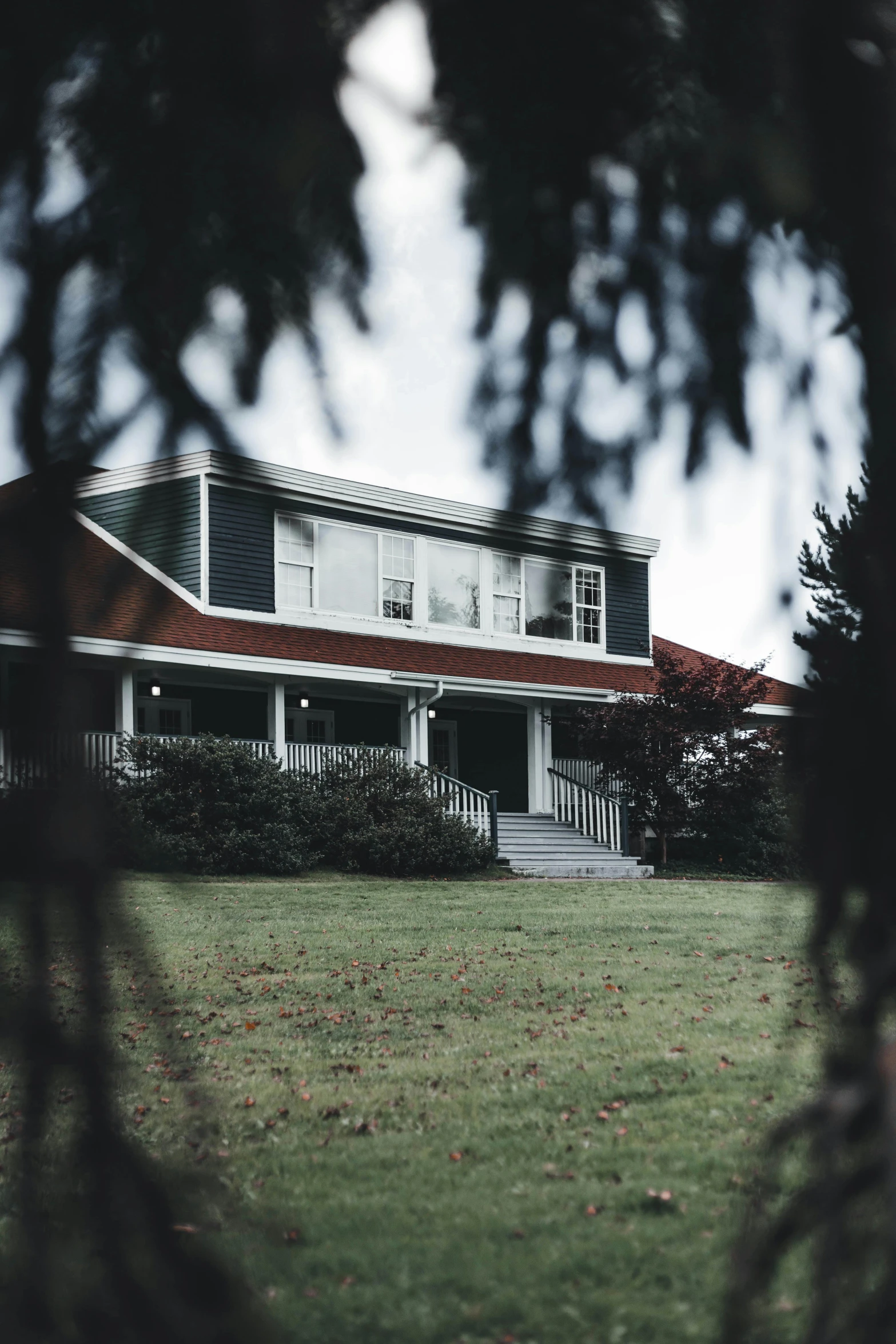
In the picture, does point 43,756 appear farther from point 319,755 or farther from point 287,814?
point 319,755

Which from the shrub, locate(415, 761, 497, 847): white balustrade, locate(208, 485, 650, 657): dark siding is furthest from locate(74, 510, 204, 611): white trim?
locate(415, 761, 497, 847): white balustrade

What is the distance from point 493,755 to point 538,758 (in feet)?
5.10

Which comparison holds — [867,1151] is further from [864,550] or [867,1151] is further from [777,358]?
[777,358]

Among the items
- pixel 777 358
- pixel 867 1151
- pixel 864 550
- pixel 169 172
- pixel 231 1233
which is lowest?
pixel 231 1233

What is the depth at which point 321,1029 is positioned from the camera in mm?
7844

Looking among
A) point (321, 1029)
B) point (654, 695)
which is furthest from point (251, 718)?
point (321, 1029)

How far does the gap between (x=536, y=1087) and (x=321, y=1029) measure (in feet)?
6.75

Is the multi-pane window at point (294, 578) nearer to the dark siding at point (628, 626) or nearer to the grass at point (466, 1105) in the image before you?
the dark siding at point (628, 626)

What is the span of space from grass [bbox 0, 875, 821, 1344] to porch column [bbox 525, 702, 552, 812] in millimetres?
10545

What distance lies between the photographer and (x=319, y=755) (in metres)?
19.3

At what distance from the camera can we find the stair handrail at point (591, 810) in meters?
20.8

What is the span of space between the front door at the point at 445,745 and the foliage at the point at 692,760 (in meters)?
3.22

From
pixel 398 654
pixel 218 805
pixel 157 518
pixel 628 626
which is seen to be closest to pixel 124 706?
pixel 218 805

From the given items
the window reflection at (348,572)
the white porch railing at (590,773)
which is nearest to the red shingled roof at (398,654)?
the window reflection at (348,572)
